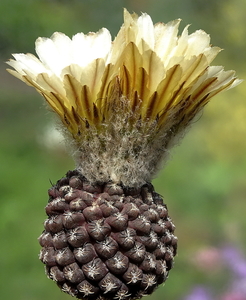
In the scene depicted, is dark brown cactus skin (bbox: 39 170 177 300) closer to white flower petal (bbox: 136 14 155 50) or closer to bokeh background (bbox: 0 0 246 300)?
white flower petal (bbox: 136 14 155 50)

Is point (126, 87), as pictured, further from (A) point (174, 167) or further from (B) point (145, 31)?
(A) point (174, 167)

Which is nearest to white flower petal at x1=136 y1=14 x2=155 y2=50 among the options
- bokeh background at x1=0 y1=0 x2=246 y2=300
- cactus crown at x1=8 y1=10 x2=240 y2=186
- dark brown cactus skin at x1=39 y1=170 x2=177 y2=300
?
cactus crown at x1=8 y1=10 x2=240 y2=186

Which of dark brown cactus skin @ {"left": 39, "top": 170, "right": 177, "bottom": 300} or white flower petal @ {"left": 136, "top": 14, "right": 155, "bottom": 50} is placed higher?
white flower petal @ {"left": 136, "top": 14, "right": 155, "bottom": 50}

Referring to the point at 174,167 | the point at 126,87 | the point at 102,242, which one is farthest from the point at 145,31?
the point at 174,167

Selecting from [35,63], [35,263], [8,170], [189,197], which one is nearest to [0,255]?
[35,263]

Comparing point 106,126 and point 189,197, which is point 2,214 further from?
point 106,126

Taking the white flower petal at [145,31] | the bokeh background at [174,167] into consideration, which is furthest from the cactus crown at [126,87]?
the bokeh background at [174,167]

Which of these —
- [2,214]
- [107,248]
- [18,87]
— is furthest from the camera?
[18,87]
